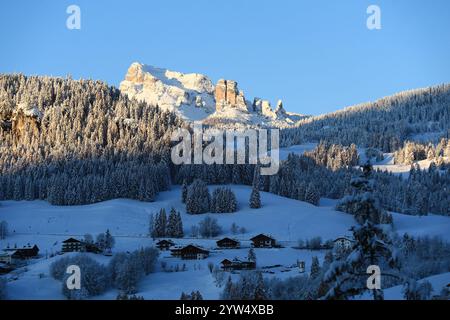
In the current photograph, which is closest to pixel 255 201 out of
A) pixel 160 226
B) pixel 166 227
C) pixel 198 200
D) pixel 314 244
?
pixel 198 200

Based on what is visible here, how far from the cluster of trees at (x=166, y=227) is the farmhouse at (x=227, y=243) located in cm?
1476

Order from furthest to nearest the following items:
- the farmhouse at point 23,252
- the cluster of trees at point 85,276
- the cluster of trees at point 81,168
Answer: the cluster of trees at point 81,168, the farmhouse at point 23,252, the cluster of trees at point 85,276

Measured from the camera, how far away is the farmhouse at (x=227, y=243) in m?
121

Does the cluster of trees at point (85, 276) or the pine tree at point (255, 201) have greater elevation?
the pine tree at point (255, 201)

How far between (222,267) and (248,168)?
92.7m

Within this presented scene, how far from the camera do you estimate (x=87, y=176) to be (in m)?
174

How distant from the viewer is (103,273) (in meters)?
85.7

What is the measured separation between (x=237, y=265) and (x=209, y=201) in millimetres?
61284

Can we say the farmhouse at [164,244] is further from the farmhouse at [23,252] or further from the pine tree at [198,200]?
the pine tree at [198,200]

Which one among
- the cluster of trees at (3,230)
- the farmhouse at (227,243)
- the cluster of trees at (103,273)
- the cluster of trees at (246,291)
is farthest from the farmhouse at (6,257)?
the cluster of trees at (246,291)

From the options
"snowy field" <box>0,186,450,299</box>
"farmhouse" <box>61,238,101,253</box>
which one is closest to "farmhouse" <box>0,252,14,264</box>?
"snowy field" <box>0,186,450,299</box>

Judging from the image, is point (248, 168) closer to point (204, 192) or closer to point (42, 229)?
point (204, 192)

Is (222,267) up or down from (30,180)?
down
